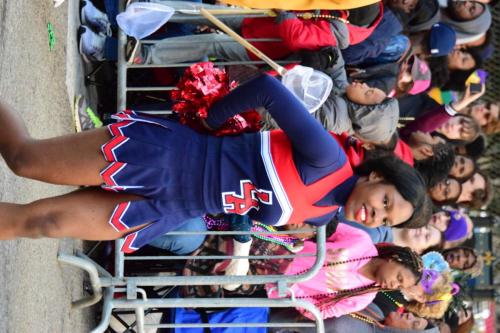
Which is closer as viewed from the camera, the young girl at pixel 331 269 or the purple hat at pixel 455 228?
the young girl at pixel 331 269

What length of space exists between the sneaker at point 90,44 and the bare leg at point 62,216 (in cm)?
204

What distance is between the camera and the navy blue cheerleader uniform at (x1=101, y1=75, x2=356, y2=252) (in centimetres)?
274

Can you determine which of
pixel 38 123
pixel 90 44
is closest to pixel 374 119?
pixel 90 44

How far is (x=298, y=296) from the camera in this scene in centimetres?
475

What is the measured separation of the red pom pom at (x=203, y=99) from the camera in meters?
2.96

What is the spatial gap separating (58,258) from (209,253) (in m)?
1.12

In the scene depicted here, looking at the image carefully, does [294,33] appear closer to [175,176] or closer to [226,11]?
[226,11]

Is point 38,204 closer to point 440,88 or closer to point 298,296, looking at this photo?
point 298,296

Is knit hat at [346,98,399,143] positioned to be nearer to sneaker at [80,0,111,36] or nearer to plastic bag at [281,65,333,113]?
plastic bag at [281,65,333,113]

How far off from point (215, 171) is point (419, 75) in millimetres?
3496

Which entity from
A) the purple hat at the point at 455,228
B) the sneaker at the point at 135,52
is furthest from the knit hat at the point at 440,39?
the sneaker at the point at 135,52

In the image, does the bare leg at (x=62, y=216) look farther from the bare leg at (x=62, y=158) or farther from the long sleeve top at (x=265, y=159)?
the long sleeve top at (x=265, y=159)

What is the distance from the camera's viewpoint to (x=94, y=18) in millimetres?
4676

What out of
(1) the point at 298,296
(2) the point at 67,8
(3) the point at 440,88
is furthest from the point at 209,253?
(3) the point at 440,88
